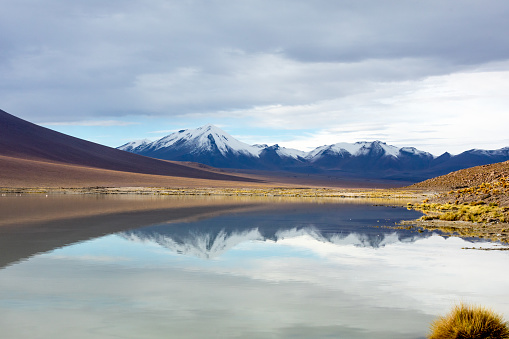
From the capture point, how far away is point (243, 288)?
35.8 ft

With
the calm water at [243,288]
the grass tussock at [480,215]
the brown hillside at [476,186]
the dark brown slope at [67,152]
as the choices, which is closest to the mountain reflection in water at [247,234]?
the calm water at [243,288]

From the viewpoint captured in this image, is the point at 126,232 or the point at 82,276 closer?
the point at 82,276

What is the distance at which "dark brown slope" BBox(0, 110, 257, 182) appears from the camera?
12900 centimetres

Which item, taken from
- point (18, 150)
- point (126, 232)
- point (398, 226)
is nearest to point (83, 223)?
point (126, 232)

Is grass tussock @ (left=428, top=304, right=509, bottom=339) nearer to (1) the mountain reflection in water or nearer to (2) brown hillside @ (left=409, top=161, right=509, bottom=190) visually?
(1) the mountain reflection in water

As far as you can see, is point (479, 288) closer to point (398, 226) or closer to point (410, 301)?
point (410, 301)

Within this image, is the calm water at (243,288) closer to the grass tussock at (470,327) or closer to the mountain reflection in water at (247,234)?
the mountain reflection in water at (247,234)

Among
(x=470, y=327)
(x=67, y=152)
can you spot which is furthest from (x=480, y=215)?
(x=67, y=152)

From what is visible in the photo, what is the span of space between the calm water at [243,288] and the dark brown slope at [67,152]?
11535 centimetres

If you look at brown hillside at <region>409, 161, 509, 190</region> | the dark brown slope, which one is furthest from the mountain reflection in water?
the dark brown slope

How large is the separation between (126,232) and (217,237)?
4189 mm

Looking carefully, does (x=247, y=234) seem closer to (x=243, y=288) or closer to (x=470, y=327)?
(x=243, y=288)

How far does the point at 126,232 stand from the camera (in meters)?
21.5

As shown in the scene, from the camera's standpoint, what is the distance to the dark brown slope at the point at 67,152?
129000 mm
